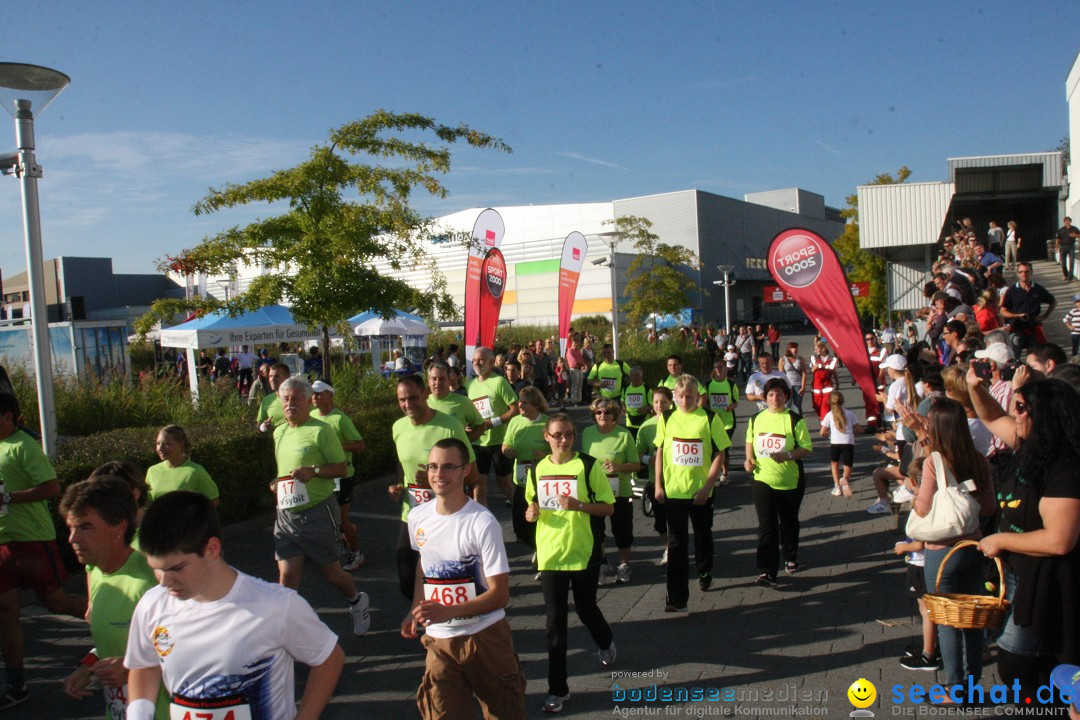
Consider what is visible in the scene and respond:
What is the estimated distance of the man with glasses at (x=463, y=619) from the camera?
3477 millimetres

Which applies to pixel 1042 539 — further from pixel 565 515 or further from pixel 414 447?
pixel 414 447

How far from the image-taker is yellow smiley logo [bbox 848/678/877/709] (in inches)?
173

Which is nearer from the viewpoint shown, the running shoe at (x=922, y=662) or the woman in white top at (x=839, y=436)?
the running shoe at (x=922, y=662)

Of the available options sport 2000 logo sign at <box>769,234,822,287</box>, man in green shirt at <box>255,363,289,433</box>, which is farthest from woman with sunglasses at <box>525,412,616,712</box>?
sport 2000 logo sign at <box>769,234,822,287</box>

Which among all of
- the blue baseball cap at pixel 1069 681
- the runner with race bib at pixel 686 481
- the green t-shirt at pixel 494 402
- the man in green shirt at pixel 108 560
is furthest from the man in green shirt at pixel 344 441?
the blue baseball cap at pixel 1069 681

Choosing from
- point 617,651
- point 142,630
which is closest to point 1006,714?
point 617,651

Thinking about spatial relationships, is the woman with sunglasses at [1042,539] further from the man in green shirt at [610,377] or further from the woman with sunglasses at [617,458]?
the man in green shirt at [610,377]

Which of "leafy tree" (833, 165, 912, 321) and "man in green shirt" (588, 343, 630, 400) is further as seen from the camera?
"leafy tree" (833, 165, 912, 321)

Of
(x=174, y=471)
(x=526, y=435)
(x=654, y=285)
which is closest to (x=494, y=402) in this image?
(x=526, y=435)

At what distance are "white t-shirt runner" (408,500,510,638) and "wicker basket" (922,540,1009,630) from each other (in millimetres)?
2192

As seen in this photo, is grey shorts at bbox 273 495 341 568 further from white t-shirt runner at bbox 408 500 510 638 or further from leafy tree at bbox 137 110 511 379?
leafy tree at bbox 137 110 511 379

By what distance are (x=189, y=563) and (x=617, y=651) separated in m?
3.75

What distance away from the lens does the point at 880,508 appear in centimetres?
Answer: 903

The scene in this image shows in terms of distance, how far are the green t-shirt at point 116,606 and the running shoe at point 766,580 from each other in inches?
200
